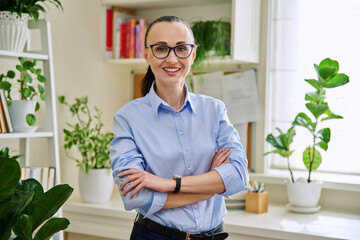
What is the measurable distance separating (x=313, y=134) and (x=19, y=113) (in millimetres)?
1450

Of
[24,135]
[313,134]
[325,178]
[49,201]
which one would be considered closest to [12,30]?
[24,135]

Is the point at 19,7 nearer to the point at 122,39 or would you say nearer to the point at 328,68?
the point at 122,39

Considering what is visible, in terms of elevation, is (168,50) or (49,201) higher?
(168,50)

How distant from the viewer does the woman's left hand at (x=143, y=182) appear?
56.4 inches

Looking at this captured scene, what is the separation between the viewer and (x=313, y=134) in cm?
243

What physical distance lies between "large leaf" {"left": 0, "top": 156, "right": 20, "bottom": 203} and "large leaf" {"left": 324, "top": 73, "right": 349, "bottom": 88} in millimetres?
1841

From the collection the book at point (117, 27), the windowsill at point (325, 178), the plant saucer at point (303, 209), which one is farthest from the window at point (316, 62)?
the book at point (117, 27)

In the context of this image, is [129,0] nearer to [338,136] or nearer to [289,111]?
[289,111]

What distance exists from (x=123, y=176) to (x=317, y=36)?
172 cm

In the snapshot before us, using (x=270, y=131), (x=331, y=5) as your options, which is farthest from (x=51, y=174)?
(x=331, y=5)

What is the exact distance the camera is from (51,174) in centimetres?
219

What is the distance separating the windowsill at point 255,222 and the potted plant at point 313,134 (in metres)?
0.10

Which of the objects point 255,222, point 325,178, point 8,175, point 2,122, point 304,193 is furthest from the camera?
point 325,178

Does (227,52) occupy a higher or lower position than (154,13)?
lower
